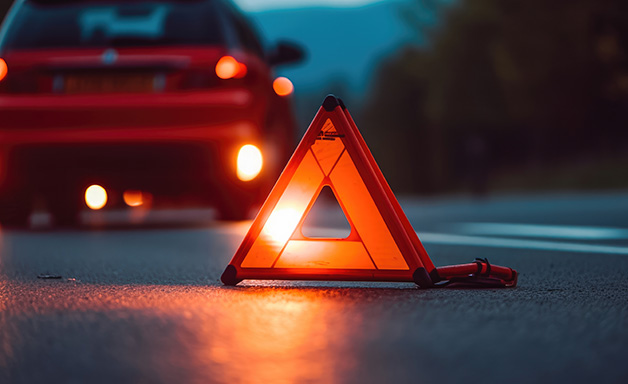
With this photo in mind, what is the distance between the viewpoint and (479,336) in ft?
11.0

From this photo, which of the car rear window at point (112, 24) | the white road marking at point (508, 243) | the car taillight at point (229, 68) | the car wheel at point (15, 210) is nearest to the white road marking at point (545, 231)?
the white road marking at point (508, 243)

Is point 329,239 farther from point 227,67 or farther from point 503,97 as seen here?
point 503,97

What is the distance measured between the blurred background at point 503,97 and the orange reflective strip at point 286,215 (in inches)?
788

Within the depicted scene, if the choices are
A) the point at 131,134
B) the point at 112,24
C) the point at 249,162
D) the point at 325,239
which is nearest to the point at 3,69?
the point at 112,24

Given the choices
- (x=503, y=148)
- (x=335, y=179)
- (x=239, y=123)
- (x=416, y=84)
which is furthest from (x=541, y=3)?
(x=335, y=179)

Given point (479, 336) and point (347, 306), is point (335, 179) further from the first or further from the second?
point (479, 336)

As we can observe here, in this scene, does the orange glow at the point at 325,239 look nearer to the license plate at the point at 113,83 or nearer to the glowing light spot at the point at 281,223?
the glowing light spot at the point at 281,223

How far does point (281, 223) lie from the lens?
4.79 metres

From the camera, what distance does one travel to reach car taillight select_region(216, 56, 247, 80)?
27.1 ft

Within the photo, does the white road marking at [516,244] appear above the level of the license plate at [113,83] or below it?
below

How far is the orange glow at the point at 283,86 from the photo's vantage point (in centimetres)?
934

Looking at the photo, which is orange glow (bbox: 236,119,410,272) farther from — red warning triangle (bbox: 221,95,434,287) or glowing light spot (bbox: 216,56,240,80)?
glowing light spot (bbox: 216,56,240,80)

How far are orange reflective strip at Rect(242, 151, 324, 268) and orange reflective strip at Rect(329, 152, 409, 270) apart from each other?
110 mm

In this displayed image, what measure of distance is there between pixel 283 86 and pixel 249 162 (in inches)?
52.3
